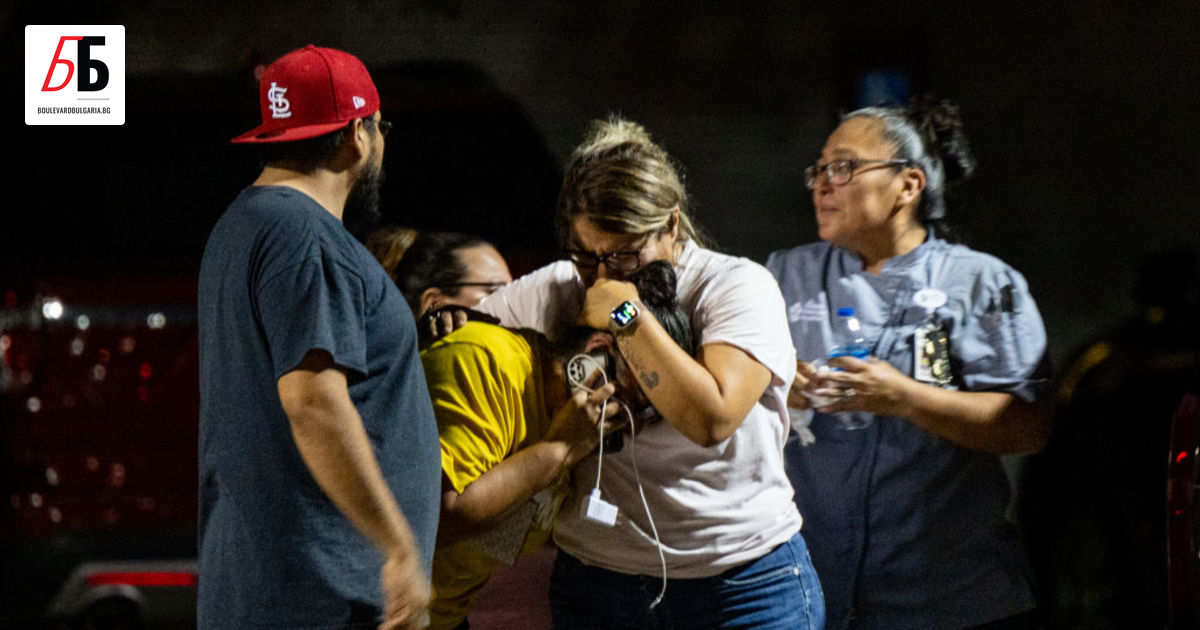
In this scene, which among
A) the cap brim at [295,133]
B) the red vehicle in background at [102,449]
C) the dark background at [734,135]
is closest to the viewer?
the cap brim at [295,133]

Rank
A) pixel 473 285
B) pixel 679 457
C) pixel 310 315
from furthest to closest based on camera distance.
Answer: pixel 473 285 → pixel 679 457 → pixel 310 315

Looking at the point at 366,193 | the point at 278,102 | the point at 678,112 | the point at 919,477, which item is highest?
the point at 678,112

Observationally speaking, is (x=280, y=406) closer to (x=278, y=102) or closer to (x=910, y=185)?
(x=278, y=102)

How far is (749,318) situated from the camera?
2070mm

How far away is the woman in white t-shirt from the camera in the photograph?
202cm

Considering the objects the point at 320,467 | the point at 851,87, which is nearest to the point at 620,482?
the point at 320,467

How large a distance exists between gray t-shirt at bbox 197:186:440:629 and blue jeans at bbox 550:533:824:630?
47cm

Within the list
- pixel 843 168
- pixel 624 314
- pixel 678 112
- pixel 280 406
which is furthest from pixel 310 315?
pixel 678 112

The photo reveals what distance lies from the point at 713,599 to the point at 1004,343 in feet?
2.70

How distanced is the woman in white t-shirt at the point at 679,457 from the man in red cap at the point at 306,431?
391mm

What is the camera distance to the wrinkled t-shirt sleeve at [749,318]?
206 centimetres

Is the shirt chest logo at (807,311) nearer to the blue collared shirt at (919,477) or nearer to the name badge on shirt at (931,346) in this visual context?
the blue collared shirt at (919,477)

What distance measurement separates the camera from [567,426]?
201 cm

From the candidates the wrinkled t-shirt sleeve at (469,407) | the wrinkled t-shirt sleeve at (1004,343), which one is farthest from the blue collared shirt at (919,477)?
the wrinkled t-shirt sleeve at (469,407)
